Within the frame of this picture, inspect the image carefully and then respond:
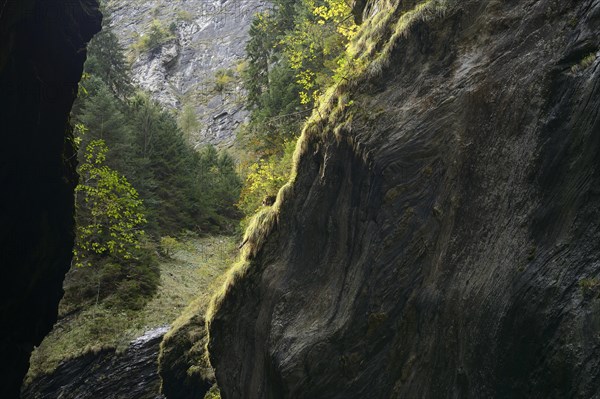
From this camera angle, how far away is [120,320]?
19578mm

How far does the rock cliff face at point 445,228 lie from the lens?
236 inches

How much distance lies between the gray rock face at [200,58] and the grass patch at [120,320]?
40.9 meters

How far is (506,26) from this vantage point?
817 cm

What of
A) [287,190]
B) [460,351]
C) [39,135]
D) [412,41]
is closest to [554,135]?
[460,351]

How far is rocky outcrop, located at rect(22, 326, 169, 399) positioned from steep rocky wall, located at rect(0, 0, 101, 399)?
5626mm

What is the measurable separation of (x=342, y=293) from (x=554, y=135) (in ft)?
15.3

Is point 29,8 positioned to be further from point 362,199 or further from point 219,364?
point 219,364

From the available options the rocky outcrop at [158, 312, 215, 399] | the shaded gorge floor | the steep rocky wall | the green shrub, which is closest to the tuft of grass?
the steep rocky wall

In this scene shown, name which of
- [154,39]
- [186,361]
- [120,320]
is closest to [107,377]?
[120,320]

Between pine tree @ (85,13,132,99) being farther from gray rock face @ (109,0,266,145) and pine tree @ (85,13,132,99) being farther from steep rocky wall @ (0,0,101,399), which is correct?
steep rocky wall @ (0,0,101,399)

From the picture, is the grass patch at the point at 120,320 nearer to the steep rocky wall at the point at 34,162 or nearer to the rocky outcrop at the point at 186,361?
the rocky outcrop at the point at 186,361

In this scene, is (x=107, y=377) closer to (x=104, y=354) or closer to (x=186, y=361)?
(x=104, y=354)

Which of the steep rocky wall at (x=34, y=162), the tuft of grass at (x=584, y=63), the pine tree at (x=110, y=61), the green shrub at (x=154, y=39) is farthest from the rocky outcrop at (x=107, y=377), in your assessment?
the green shrub at (x=154, y=39)

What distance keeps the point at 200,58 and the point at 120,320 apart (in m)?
68.4
